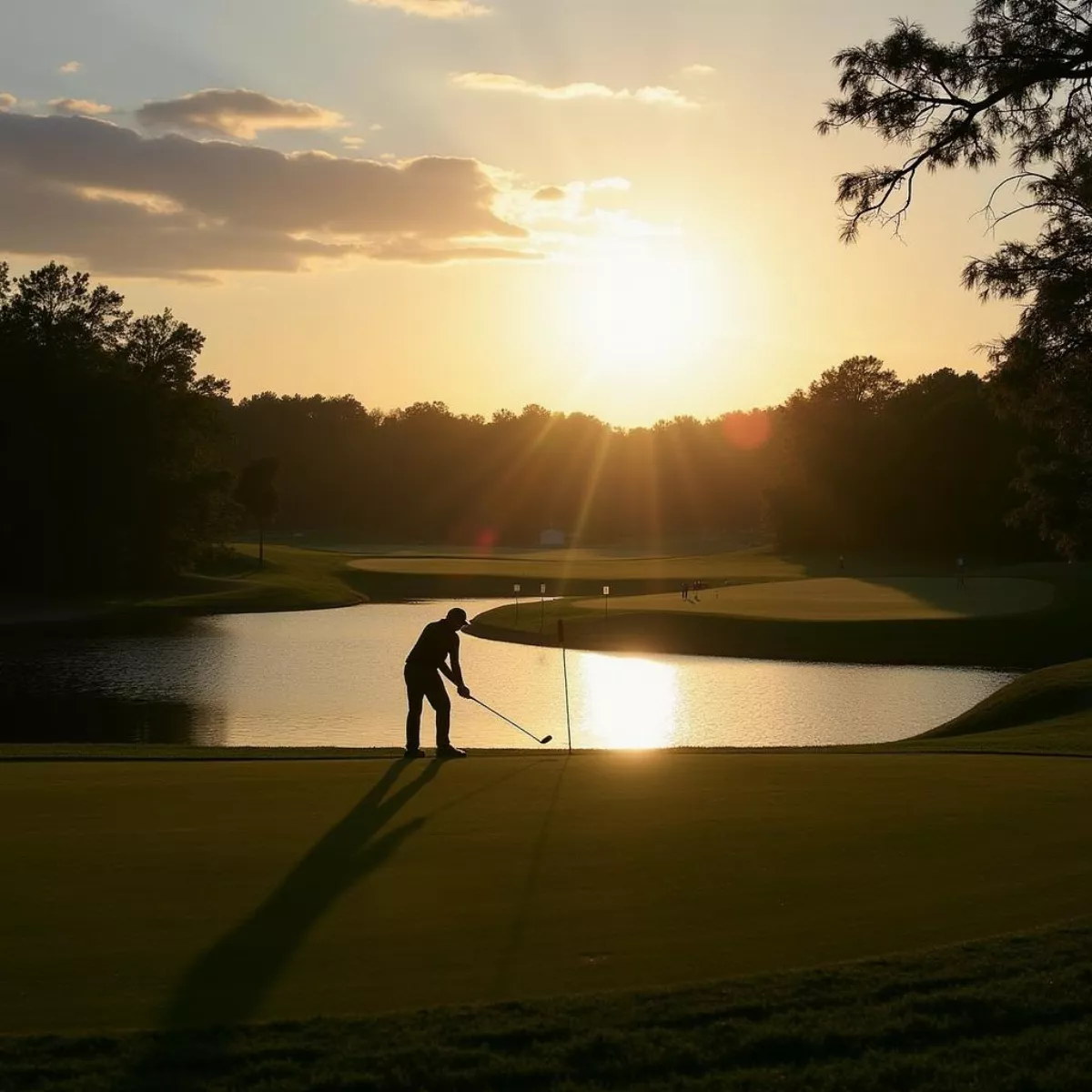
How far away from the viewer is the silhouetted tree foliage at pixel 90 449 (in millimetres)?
75875

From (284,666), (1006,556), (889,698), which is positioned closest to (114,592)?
(284,666)

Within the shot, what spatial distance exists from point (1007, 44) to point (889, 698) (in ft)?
87.4

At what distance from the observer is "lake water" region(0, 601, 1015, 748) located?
1142 inches

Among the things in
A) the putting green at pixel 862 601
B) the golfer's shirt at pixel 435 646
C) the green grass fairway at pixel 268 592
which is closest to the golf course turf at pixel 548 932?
the golfer's shirt at pixel 435 646

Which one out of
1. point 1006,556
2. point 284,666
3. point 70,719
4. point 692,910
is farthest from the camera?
point 1006,556

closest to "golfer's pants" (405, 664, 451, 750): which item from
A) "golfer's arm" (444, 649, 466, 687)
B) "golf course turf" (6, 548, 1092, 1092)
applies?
"golfer's arm" (444, 649, 466, 687)

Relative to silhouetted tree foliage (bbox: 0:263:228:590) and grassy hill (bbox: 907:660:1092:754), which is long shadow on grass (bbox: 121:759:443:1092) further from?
silhouetted tree foliage (bbox: 0:263:228:590)

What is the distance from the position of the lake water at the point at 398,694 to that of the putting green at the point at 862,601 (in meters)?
8.49

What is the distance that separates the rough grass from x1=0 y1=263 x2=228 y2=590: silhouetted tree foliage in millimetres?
72700

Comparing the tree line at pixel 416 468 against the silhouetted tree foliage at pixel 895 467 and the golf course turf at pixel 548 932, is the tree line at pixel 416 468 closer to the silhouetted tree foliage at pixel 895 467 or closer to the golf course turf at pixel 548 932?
the silhouetted tree foliage at pixel 895 467

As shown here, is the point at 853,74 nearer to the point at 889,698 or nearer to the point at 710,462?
the point at 889,698

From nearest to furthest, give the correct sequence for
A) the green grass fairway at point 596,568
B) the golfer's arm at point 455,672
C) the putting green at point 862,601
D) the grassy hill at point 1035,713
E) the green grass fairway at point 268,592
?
the golfer's arm at point 455,672 < the grassy hill at point 1035,713 < the putting green at point 862,601 < the green grass fairway at point 268,592 < the green grass fairway at point 596,568

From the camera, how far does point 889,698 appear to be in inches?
1421

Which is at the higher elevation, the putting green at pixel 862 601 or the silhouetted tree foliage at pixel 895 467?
the silhouetted tree foliage at pixel 895 467
